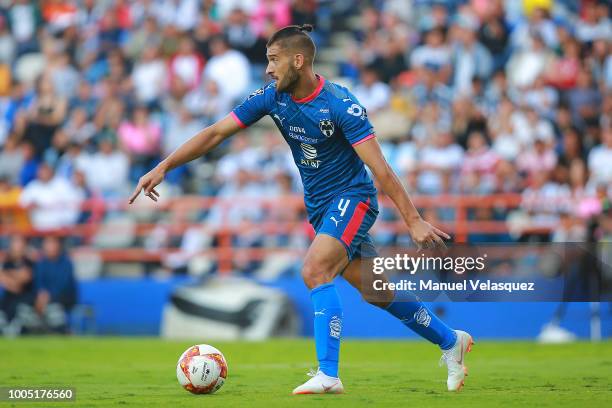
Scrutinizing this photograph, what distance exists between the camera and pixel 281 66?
8234 millimetres

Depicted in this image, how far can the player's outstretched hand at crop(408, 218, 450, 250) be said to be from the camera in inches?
310

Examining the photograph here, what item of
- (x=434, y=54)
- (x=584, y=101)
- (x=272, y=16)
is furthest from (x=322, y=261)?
(x=272, y=16)

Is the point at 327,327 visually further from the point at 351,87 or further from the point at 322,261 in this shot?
the point at 351,87

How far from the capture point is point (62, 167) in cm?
2062

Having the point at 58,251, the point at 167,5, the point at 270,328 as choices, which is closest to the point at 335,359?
the point at 270,328

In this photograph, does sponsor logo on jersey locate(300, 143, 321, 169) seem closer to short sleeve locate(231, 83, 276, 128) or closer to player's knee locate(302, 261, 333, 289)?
short sleeve locate(231, 83, 276, 128)

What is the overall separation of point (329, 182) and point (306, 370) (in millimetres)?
2817

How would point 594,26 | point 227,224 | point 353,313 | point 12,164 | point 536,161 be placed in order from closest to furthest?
1. point 536,161
2. point 353,313
3. point 227,224
4. point 594,26
5. point 12,164

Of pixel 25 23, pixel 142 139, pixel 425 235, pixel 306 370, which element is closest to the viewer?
pixel 425 235

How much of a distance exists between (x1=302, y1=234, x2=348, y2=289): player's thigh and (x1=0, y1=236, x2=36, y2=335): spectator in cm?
1132

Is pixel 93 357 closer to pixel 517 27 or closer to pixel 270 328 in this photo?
pixel 270 328

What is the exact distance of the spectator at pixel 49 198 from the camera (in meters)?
19.8

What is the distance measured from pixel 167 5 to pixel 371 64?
5493 mm

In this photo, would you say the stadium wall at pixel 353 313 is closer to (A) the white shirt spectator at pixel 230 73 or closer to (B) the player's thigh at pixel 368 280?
A: (A) the white shirt spectator at pixel 230 73
